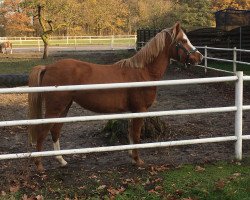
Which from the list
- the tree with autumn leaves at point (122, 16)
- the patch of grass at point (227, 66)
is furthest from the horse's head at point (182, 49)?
the tree with autumn leaves at point (122, 16)

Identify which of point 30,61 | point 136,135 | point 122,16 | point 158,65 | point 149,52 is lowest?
point 136,135

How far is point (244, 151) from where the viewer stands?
19.9 ft

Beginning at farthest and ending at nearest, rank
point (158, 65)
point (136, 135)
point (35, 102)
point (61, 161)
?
point (158, 65) → point (136, 135) → point (61, 161) → point (35, 102)

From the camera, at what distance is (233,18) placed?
910 inches

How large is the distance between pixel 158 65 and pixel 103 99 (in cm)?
96

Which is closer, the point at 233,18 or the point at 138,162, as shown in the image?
the point at 138,162

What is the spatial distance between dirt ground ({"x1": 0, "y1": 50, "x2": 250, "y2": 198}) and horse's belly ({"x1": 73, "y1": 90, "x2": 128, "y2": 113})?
84 cm

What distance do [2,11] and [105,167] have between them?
180ft

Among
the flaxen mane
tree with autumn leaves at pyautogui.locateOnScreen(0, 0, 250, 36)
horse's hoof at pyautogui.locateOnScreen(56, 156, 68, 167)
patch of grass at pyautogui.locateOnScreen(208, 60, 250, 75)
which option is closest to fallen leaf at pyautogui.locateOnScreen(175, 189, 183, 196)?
horse's hoof at pyautogui.locateOnScreen(56, 156, 68, 167)

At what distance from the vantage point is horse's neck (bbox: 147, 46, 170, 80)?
18.4ft

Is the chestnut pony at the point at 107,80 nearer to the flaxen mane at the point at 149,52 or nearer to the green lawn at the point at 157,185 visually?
the flaxen mane at the point at 149,52

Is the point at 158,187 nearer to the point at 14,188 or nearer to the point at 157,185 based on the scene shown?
the point at 157,185

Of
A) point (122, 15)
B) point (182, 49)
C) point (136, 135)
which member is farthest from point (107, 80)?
point (122, 15)

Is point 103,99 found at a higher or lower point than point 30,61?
lower
